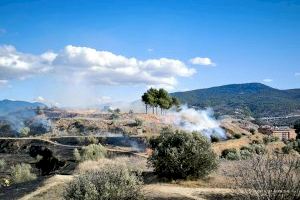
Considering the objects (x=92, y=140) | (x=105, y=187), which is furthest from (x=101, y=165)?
(x=92, y=140)

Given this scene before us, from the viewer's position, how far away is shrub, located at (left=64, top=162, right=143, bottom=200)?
60.2 ft

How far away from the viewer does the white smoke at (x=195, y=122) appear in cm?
7769

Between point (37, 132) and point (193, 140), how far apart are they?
71527 mm

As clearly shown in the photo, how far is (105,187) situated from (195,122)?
71.9 meters

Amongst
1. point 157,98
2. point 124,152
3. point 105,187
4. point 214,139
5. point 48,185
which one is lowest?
point 124,152

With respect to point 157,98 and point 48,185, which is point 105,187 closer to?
point 48,185

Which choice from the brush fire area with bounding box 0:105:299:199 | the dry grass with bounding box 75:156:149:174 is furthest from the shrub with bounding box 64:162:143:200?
the dry grass with bounding box 75:156:149:174

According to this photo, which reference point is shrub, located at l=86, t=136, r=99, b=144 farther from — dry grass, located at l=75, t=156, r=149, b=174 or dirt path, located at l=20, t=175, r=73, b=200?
dirt path, located at l=20, t=175, r=73, b=200

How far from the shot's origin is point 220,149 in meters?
61.8

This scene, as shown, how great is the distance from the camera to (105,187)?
18.6 meters

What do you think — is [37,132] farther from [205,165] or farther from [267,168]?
[267,168]

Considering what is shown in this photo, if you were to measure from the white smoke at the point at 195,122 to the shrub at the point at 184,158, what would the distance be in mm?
47236


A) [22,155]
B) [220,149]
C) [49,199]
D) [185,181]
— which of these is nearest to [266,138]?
[220,149]

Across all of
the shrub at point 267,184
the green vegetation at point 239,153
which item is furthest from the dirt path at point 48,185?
the green vegetation at point 239,153
